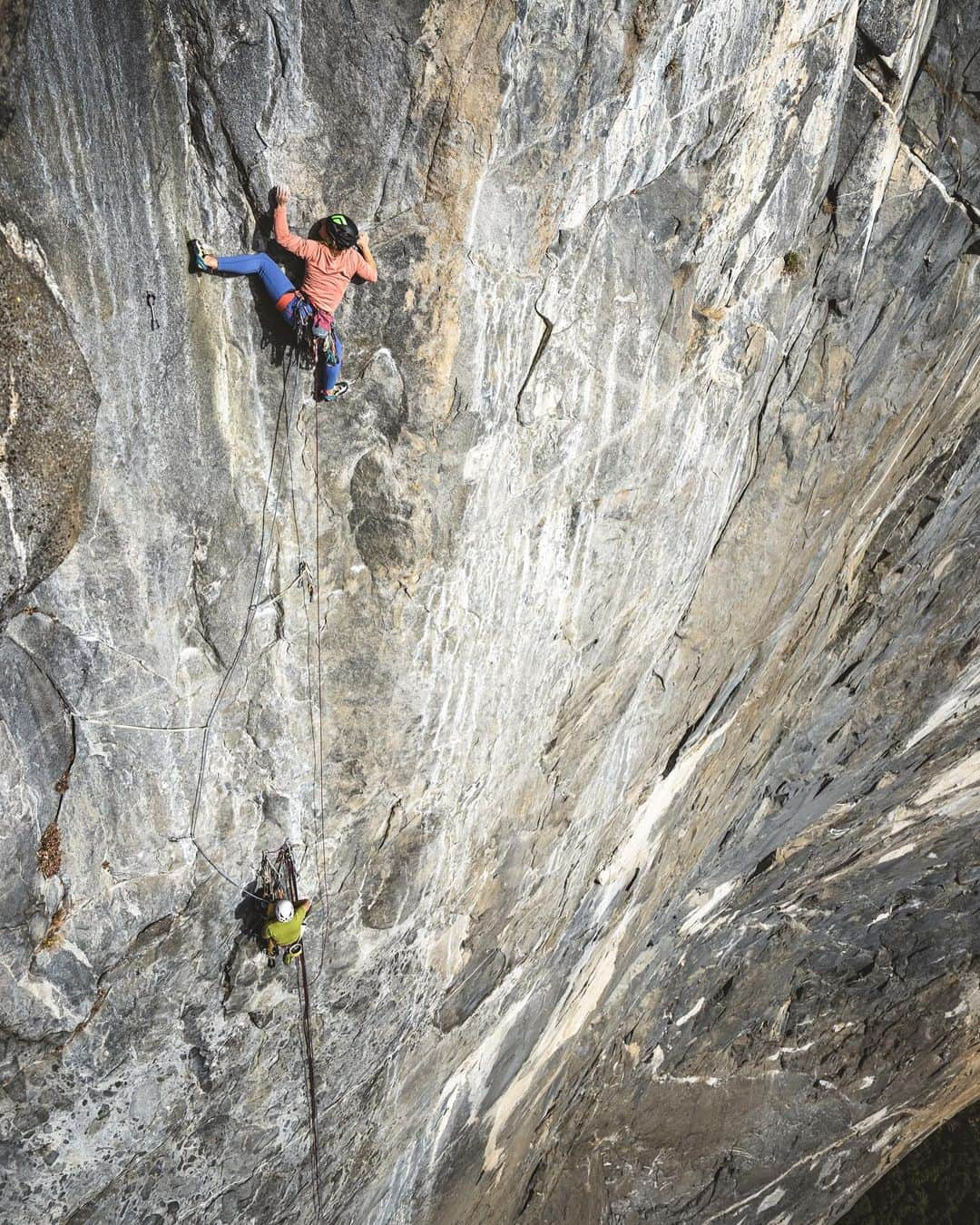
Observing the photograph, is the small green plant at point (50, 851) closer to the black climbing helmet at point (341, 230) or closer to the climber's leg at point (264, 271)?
the climber's leg at point (264, 271)

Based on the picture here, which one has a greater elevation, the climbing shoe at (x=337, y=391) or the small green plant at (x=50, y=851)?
the climbing shoe at (x=337, y=391)

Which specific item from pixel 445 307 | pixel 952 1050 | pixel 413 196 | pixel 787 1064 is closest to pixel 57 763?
pixel 445 307

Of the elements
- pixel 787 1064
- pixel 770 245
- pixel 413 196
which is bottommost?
pixel 787 1064

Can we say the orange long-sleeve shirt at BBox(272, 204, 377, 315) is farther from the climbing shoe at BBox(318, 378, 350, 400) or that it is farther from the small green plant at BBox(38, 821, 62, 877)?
the small green plant at BBox(38, 821, 62, 877)

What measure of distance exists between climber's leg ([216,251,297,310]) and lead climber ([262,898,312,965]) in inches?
133

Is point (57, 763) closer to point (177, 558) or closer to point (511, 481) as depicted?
point (177, 558)

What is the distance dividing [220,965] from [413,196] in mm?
4479

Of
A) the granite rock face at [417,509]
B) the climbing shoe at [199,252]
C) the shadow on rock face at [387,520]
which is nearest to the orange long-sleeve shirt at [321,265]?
the granite rock face at [417,509]

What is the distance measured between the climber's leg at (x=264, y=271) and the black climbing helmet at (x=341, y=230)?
0.28 meters

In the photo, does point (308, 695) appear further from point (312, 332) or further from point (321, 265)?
point (321, 265)

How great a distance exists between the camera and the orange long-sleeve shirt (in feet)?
11.8

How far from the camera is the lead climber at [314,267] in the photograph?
3572 mm

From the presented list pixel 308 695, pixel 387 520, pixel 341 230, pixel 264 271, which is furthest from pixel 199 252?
pixel 308 695

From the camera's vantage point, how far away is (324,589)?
4.59m
